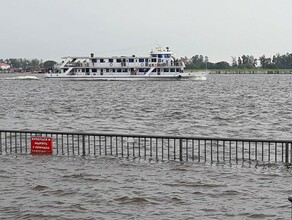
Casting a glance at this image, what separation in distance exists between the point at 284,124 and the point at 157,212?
24185mm

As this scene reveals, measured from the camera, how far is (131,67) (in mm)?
120062

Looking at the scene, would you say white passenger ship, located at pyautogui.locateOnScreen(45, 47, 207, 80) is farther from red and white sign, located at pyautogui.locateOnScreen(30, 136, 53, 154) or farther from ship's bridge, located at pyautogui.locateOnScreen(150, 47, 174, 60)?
red and white sign, located at pyautogui.locateOnScreen(30, 136, 53, 154)

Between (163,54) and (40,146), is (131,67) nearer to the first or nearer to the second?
(163,54)

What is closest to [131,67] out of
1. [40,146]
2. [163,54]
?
[163,54]

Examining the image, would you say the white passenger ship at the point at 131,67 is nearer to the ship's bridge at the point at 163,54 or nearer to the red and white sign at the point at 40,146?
the ship's bridge at the point at 163,54

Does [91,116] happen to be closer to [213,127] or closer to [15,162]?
[213,127]

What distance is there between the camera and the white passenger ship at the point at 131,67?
118m

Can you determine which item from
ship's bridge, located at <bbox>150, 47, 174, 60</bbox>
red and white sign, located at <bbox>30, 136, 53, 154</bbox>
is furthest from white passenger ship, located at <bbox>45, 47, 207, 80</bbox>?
red and white sign, located at <bbox>30, 136, 53, 154</bbox>

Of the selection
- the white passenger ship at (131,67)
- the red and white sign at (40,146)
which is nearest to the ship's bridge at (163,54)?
the white passenger ship at (131,67)

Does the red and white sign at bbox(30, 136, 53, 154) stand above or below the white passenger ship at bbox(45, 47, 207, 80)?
below

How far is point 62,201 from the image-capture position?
1415 cm

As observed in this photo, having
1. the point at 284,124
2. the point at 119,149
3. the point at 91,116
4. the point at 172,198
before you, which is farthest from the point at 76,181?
the point at 91,116

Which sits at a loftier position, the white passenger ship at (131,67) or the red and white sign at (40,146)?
the white passenger ship at (131,67)

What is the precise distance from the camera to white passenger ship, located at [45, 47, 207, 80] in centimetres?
11800
